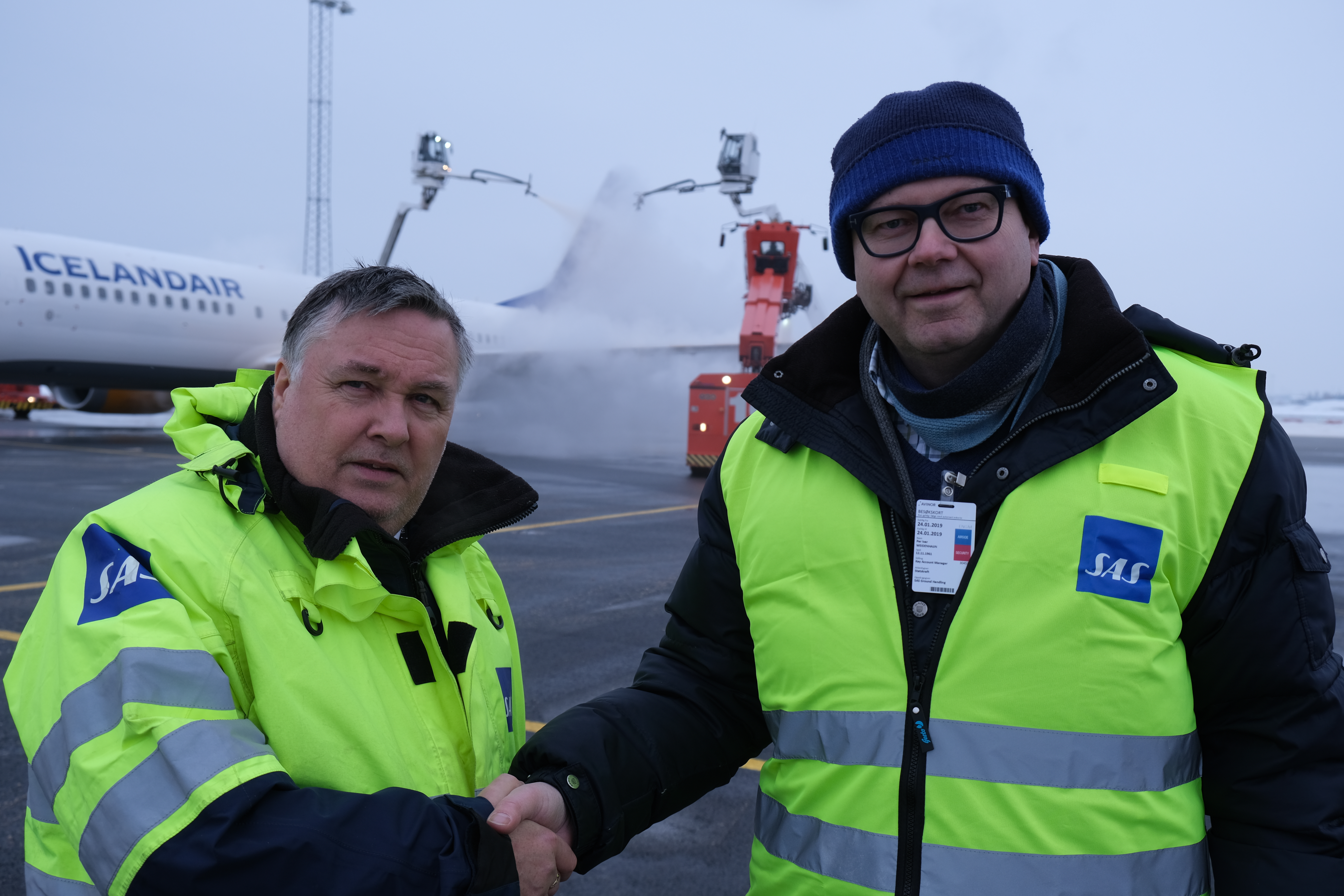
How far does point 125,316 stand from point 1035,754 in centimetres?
1891

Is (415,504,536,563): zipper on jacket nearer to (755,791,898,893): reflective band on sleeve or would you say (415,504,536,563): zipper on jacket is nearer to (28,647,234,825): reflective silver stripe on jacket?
(28,647,234,825): reflective silver stripe on jacket

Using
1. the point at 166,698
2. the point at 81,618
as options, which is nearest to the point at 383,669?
the point at 166,698

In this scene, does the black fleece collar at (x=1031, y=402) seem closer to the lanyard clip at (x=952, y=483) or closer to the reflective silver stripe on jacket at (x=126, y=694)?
the lanyard clip at (x=952, y=483)

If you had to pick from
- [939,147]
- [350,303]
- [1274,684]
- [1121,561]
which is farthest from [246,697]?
[1274,684]

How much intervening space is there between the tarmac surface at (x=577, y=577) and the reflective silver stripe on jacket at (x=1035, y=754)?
1756 mm

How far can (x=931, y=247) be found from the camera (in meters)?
1.67

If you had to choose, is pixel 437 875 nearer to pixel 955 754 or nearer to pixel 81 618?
pixel 81 618

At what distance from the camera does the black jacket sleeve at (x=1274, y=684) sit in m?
1.44

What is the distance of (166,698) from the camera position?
1330 mm

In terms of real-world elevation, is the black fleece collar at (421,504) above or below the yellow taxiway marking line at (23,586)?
above

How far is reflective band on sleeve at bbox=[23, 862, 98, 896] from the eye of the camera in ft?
4.71

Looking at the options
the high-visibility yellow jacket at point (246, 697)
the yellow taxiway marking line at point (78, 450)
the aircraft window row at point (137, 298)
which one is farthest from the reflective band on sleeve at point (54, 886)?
the aircraft window row at point (137, 298)

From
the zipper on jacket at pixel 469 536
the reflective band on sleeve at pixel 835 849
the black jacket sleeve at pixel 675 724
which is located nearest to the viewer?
the reflective band on sleeve at pixel 835 849

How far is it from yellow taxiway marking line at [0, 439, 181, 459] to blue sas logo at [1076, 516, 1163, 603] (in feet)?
53.9
